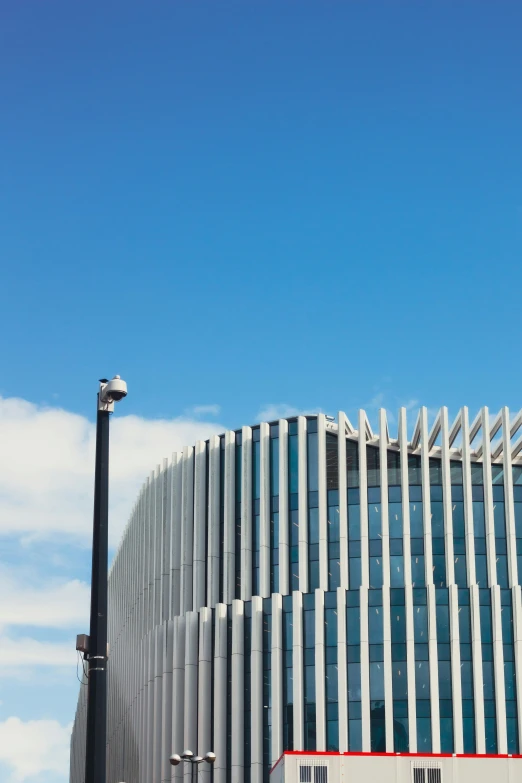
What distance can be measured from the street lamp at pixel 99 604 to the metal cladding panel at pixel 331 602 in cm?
4624

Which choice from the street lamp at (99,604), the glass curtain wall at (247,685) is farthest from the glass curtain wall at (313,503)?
the street lamp at (99,604)

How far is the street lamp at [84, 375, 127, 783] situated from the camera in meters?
20.0

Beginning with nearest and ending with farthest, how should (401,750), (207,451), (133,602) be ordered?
(401,750) < (207,451) < (133,602)

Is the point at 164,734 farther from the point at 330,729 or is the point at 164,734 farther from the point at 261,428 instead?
the point at 261,428

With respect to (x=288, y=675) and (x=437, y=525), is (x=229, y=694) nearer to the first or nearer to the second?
(x=288, y=675)

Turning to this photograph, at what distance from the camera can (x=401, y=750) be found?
2512 inches

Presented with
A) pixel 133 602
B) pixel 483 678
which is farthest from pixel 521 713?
pixel 133 602

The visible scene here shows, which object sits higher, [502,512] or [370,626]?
[502,512]

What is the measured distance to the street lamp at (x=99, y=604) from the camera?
20.0 m

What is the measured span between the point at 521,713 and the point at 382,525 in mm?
12761

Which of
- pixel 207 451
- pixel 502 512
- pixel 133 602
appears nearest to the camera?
pixel 502 512

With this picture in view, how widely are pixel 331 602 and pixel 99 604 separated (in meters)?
48.1

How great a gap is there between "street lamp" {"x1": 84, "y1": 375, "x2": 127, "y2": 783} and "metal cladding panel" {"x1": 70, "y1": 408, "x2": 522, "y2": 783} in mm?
46237

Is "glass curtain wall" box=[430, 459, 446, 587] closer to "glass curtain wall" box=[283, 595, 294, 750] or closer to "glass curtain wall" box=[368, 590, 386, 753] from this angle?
"glass curtain wall" box=[368, 590, 386, 753]
